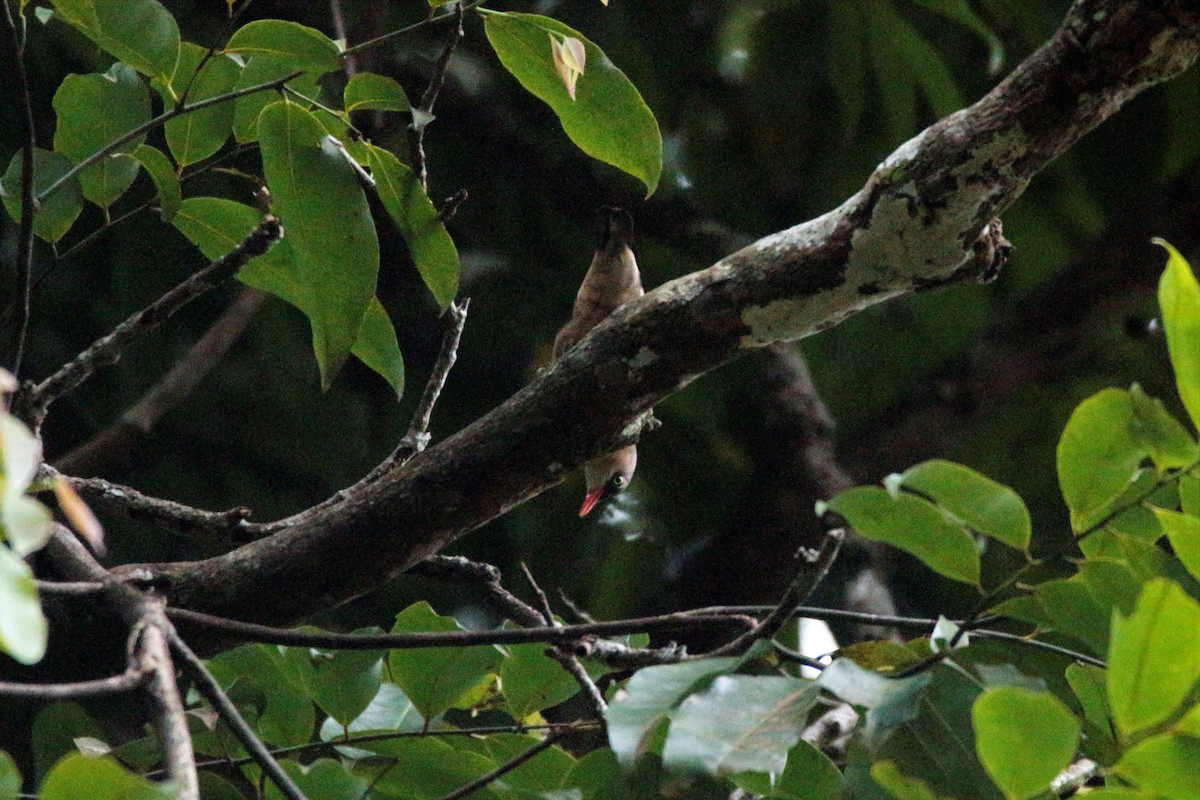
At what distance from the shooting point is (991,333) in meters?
3.22

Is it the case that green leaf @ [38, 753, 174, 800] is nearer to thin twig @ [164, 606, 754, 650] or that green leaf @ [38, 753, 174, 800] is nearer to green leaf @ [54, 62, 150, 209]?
thin twig @ [164, 606, 754, 650]

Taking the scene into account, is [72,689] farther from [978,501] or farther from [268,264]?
[268,264]

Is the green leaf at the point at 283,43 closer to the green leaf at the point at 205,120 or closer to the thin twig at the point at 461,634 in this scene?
the green leaf at the point at 205,120

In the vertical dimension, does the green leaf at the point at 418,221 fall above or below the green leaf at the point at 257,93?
below

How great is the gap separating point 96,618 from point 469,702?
1.34 feet

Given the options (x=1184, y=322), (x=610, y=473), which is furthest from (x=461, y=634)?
(x=610, y=473)

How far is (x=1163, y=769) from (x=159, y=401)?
80.2 inches

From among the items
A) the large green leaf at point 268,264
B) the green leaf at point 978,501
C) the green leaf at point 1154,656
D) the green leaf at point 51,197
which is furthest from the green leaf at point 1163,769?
the green leaf at point 51,197

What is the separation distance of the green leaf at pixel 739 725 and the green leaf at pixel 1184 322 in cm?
33

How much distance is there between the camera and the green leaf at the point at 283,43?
1208mm

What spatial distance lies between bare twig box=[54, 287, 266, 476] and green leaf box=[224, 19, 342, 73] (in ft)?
4.26

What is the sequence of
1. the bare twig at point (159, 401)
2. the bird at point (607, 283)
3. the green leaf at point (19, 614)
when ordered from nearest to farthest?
1. the green leaf at point (19, 614)
2. the bird at point (607, 283)
3. the bare twig at point (159, 401)

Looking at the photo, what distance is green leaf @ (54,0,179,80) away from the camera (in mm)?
1227

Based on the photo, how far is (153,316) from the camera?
133 centimetres
